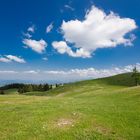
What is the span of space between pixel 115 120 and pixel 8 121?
446 inches

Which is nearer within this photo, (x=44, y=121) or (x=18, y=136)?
(x=18, y=136)

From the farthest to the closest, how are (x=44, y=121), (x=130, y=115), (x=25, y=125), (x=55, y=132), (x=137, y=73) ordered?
(x=137, y=73), (x=130, y=115), (x=44, y=121), (x=25, y=125), (x=55, y=132)

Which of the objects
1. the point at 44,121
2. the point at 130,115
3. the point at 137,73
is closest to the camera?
the point at 44,121

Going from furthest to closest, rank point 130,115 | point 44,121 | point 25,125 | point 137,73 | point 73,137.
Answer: point 137,73
point 130,115
point 44,121
point 25,125
point 73,137

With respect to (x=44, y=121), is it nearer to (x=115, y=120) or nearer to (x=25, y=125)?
(x=25, y=125)

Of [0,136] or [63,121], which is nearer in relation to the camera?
[0,136]

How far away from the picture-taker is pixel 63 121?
23891 millimetres

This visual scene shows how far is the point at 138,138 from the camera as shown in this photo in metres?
18.5

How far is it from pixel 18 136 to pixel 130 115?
13.7 meters

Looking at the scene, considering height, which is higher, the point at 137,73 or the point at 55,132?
the point at 137,73

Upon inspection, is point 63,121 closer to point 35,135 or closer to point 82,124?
point 82,124

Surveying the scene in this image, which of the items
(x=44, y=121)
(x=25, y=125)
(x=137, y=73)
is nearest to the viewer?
(x=25, y=125)

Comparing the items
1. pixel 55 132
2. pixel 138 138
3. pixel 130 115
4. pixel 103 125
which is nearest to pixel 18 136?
pixel 55 132

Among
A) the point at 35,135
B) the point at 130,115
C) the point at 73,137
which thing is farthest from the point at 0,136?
the point at 130,115
